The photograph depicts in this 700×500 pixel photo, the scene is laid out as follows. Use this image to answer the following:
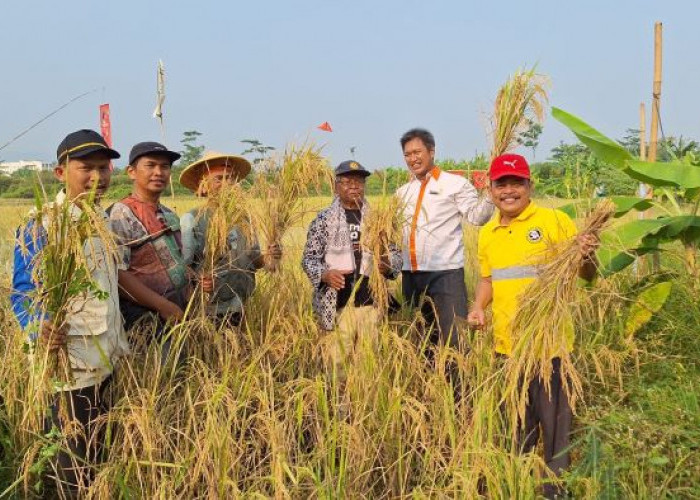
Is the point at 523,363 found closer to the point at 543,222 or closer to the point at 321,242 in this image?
the point at 543,222

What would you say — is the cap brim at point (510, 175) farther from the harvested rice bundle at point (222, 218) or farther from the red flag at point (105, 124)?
the red flag at point (105, 124)

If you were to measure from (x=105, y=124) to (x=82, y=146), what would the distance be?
2.04 metres

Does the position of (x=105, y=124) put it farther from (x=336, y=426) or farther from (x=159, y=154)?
(x=336, y=426)

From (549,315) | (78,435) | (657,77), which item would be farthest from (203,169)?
(657,77)

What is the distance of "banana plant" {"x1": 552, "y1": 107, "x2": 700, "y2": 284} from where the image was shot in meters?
3.58

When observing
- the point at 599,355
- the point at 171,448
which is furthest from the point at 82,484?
the point at 599,355

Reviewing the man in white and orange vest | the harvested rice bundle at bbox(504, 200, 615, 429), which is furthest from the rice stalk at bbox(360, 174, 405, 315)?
the harvested rice bundle at bbox(504, 200, 615, 429)

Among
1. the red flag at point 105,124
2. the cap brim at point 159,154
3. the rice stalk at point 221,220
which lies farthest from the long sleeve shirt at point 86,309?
the red flag at point 105,124

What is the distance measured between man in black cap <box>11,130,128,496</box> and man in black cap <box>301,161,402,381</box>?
1068mm

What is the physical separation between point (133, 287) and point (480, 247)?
1511 millimetres

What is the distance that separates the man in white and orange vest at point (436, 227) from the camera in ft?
11.6

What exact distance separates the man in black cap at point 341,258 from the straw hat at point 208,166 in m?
0.46

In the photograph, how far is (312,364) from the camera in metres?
3.22

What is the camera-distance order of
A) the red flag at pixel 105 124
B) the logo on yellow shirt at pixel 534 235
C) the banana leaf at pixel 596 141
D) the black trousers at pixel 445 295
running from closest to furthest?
the logo on yellow shirt at pixel 534 235 < the black trousers at pixel 445 295 < the banana leaf at pixel 596 141 < the red flag at pixel 105 124
